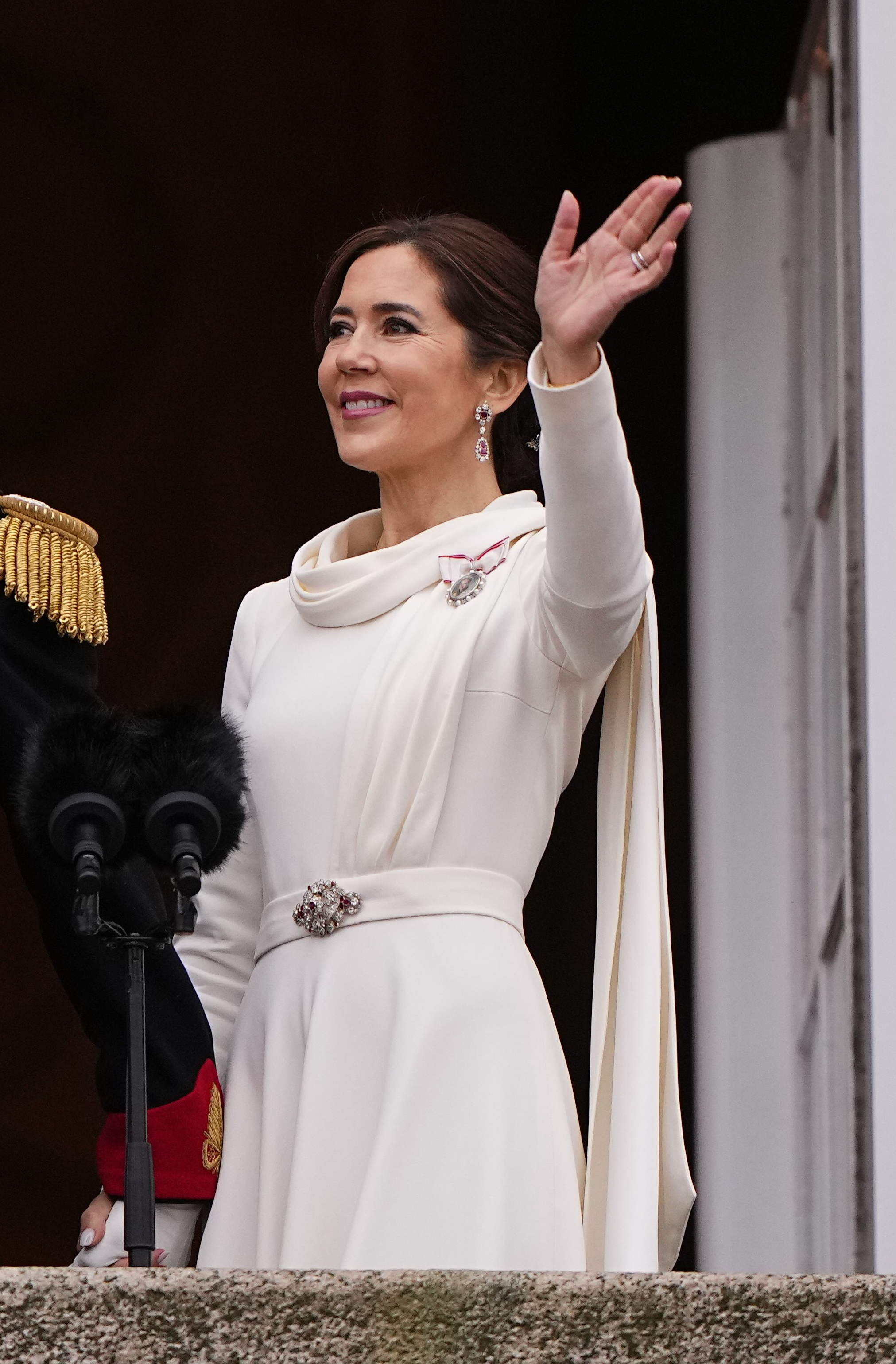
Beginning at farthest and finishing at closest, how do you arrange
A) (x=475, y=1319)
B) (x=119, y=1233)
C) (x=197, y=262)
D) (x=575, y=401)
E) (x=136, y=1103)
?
(x=197, y=262) → (x=119, y=1233) → (x=575, y=401) → (x=136, y=1103) → (x=475, y=1319)

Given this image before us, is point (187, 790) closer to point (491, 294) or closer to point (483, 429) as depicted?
point (483, 429)

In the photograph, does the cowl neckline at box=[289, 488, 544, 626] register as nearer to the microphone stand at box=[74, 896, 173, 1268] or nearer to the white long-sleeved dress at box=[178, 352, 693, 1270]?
the white long-sleeved dress at box=[178, 352, 693, 1270]

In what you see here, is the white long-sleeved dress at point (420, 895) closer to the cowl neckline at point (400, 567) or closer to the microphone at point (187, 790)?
the cowl neckline at point (400, 567)

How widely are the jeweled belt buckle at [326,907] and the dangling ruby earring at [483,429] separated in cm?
51

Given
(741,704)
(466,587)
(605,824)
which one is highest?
(741,704)

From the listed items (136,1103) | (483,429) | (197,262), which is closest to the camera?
(136,1103)

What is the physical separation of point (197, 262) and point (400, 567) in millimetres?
2470

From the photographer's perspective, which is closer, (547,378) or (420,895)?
(547,378)

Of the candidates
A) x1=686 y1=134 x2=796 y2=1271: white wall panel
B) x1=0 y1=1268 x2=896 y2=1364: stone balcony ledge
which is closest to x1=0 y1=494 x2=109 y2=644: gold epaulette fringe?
x1=0 y1=1268 x2=896 y2=1364: stone balcony ledge

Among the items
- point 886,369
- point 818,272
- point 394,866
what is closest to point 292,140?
point 818,272

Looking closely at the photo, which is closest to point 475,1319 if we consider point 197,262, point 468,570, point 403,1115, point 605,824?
point 403,1115

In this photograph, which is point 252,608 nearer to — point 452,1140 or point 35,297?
point 452,1140

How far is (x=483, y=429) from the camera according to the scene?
2.83 meters

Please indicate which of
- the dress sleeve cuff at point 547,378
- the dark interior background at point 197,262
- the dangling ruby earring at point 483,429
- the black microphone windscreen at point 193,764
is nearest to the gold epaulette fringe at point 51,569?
the black microphone windscreen at point 193,764
